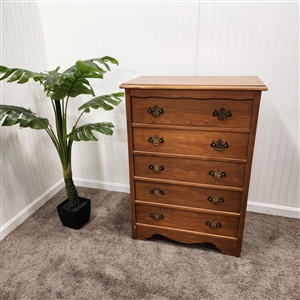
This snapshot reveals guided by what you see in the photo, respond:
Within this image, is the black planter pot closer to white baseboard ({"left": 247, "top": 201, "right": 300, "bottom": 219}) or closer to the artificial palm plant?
the artificial palm plant

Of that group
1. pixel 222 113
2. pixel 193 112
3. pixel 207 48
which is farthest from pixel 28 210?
pixel 207 48

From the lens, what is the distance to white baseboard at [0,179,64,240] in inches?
72.3

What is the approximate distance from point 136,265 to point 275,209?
1.18 metres

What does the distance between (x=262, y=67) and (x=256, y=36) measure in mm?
203

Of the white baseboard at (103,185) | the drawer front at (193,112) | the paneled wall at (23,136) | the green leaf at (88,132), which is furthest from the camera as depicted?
the white baseboard at (103,185)

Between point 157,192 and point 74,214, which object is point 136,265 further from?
point 74,214

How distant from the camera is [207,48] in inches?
69.6

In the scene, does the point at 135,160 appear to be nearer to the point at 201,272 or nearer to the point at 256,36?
the point at 201,272

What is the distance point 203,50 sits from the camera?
5.83 feet

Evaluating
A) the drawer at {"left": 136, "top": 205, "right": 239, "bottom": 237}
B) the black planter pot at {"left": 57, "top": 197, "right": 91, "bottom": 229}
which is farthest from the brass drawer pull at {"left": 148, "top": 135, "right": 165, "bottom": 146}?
the black planter pot at {"left": 57, "top": 197, "right": 91, "bottom": 229}

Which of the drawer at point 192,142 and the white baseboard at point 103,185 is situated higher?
the drawer at point 192,142

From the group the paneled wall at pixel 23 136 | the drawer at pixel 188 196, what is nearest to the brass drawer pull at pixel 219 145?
the drawer at pixel 188 196

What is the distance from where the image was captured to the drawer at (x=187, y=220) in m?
1.56

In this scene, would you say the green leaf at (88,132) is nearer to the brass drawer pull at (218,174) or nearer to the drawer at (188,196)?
the drawer at (188,196)
